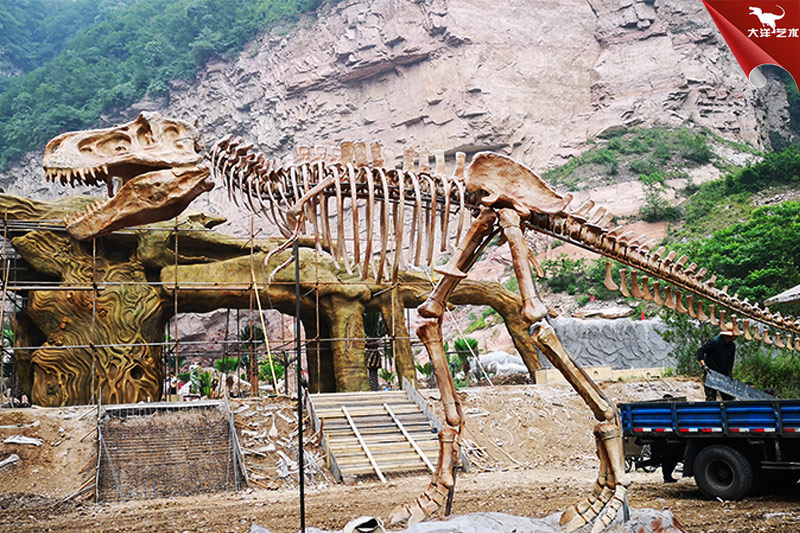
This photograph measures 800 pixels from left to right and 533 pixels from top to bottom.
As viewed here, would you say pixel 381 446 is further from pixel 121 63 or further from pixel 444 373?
pixel 121 63

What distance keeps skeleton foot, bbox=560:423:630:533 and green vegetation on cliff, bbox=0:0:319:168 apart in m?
63.9

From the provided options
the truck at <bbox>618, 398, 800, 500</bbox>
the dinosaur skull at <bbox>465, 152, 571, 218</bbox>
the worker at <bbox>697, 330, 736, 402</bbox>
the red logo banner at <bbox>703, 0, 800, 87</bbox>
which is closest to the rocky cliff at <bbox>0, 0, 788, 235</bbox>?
the worker at <bbox>697, 330, 736, 402</bbox>

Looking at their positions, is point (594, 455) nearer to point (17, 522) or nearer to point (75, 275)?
point (17, 522)

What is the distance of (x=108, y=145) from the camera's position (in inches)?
519

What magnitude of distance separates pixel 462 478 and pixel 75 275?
10767 mm

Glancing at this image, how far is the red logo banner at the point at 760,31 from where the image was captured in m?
6.67

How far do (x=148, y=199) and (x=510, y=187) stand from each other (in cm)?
932

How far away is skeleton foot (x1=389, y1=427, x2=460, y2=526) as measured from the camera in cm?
787

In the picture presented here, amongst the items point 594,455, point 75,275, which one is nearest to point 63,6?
point 75,275

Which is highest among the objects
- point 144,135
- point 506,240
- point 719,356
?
point 144,135

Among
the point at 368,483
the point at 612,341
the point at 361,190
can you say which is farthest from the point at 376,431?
the point at 612,341

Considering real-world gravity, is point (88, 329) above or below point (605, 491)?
above

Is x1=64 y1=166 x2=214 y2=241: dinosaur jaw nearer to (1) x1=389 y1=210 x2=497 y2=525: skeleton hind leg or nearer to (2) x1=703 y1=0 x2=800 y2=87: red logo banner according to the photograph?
(1) x1=389 y1=210 x2=497 y2=525: skeleton hind leg

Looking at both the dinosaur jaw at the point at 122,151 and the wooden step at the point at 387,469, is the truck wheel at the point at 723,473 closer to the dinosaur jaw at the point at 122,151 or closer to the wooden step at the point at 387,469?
the wooden step at the point at 387,469
